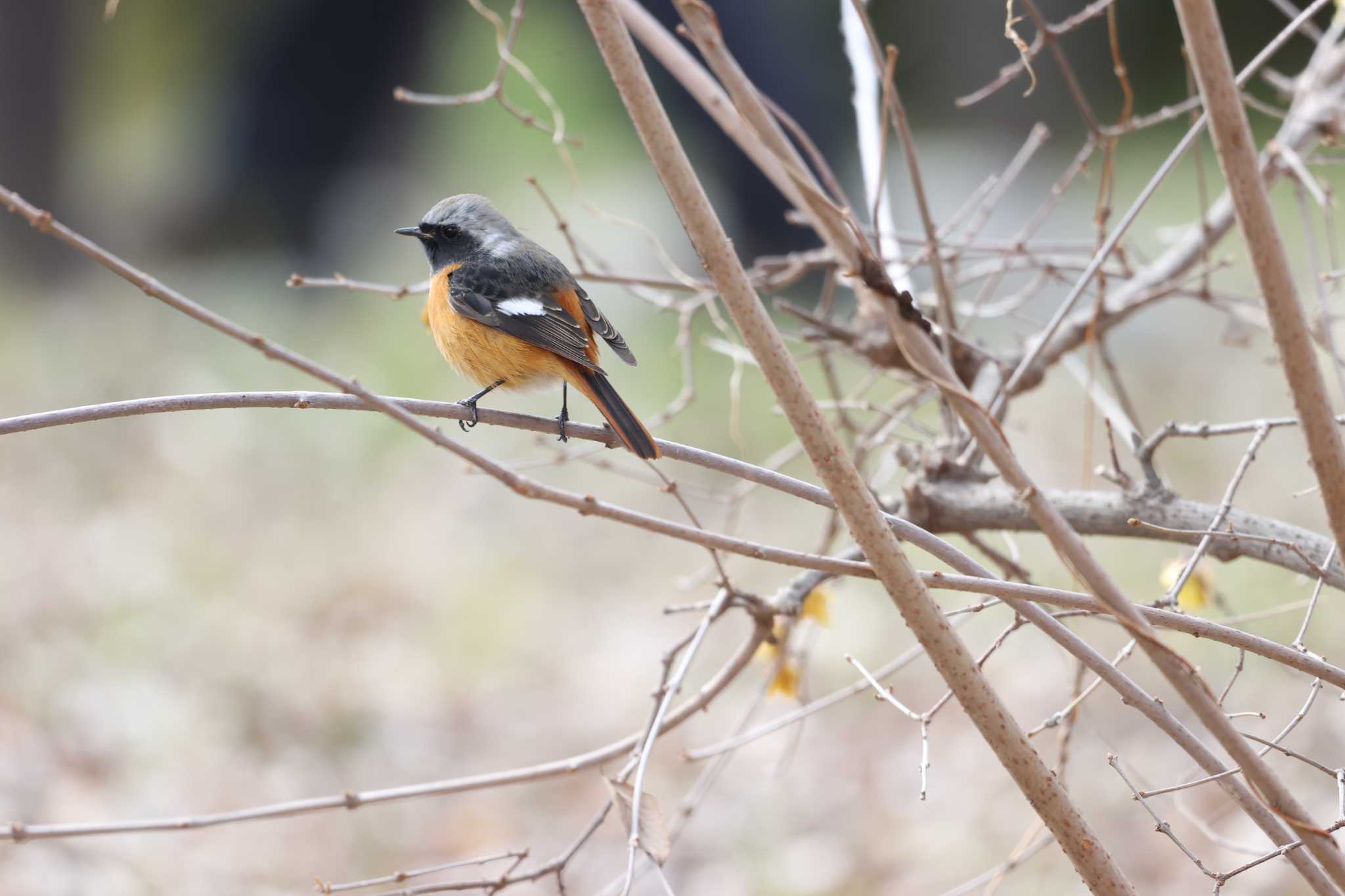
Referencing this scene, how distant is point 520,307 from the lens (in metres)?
2.48

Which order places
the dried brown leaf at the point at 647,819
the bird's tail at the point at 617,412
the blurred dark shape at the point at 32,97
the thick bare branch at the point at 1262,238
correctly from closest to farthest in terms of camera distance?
the thick bare branch at the point at 1262,238, the dried brown leaf at the point at 647,819, the bird's tail at the point at 617,412, the blurred dark shape at the point at 32,97

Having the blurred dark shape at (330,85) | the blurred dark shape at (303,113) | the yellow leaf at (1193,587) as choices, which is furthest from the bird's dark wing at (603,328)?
the blurred dark shape at (303,113)

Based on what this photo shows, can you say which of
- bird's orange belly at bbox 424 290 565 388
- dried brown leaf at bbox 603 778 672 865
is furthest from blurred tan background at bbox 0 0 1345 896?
dried brown leaf at bbox 603 778 672 865

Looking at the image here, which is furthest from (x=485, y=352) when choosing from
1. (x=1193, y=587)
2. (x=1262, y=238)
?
(x=1262, y=238)

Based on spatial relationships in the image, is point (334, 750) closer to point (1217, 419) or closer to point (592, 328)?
point (592, 328)

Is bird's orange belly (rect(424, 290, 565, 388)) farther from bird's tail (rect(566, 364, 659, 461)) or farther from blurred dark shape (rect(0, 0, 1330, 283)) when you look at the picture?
blurred dark shape (rect(0, 0, 1330, 283))

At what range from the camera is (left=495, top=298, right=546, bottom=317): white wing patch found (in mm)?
2463

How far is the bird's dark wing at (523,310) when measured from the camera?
238 centimetres

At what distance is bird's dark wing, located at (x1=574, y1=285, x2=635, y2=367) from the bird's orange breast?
0.40 feet

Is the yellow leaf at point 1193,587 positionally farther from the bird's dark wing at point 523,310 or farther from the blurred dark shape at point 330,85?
the blurred dark shape at point 330,85

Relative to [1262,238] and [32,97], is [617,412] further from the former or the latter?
[32,97]

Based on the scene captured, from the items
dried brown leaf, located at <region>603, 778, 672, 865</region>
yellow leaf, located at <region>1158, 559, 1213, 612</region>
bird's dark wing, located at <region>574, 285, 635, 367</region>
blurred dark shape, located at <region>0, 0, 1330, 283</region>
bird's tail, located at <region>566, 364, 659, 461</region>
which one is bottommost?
dried brown leaf, located at <region>603, 778, 672, 865</region>

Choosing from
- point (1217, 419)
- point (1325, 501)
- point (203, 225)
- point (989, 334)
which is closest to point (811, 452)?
point (1325, 501)

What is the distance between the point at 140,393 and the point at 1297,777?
592 cm
